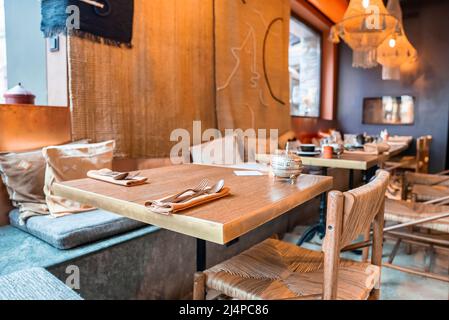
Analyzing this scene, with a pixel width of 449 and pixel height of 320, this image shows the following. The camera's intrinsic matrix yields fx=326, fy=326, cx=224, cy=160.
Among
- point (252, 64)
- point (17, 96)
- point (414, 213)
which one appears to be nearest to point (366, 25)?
point (252, 64)

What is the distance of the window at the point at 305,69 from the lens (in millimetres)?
5435

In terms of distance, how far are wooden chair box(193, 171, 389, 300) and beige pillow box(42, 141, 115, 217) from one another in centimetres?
96

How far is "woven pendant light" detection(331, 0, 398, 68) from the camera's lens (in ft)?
10.4

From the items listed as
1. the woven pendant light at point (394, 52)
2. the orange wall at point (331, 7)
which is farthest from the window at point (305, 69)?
the woven pendant light at point (394, 52)

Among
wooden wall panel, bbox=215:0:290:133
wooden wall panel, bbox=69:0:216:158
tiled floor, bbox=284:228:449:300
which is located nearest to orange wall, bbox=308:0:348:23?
wooden wall panel, bbox=215:0:290:133

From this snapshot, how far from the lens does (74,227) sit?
5.09 feet

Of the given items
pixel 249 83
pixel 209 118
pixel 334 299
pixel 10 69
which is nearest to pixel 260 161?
pixel 209 118

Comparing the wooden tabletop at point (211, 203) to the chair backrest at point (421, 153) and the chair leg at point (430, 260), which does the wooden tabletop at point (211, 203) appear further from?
the chair backrest at point (421, 153)

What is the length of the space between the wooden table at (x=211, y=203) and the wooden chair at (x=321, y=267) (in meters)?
0.19

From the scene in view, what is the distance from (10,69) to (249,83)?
7.27 feet

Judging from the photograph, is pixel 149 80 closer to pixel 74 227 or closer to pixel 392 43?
pixel 74 227

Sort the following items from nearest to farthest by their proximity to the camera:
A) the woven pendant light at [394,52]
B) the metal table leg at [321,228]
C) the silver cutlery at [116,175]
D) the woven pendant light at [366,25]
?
the silver cutlery at [116,175] → the metal table leg at [321,228] → the woven pendant light at [366,25] → the woven pendant light at [394,52]

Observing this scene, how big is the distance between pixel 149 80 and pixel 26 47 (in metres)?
0.84
